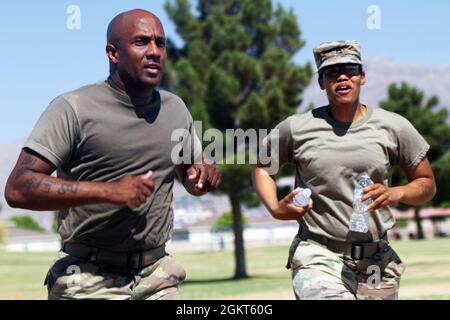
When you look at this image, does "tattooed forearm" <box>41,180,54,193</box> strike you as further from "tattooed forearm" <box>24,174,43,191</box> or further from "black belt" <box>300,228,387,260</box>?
"black belt" <box>300,228,387,260</box>

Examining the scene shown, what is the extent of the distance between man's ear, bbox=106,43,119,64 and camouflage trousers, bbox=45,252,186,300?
119cm

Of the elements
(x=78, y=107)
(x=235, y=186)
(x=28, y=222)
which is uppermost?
(x=78, y=107)

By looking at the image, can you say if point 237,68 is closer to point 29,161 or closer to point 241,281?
point 241,281

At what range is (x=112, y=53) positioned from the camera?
6.13 meters

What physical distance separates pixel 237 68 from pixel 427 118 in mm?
42562

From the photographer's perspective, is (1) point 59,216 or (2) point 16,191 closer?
(2) point 16,191

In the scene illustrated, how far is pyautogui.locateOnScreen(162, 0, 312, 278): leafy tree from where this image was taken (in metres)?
37.7

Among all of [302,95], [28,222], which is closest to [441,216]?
[302,95]

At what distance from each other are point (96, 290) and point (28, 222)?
19132cm

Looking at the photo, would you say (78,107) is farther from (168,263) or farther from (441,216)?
(441,216)

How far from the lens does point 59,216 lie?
6.02 metres

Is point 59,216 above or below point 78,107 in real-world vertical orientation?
below

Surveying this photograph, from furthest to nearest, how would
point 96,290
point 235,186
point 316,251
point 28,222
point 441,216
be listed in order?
point 28,222
point 441,216
point 235,186
point 316,251
point 96,290

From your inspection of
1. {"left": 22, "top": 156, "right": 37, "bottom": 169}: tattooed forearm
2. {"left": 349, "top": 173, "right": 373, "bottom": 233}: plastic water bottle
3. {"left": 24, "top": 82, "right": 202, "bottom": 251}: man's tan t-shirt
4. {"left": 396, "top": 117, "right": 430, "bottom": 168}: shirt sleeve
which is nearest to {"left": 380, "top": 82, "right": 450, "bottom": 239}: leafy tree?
{"left": 396, "top": 117, "right": 430, "bottom": 168}: shirt sleeve
